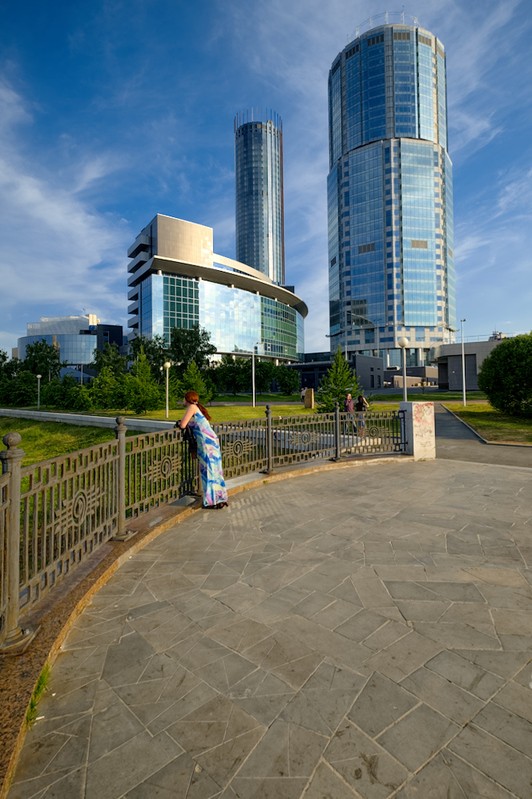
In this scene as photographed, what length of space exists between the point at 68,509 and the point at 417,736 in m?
3.17

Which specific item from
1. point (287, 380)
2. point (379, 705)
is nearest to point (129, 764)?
point (379, 705)

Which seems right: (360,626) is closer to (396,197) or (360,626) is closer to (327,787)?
(327,787)

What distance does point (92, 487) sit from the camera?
13.4 ft

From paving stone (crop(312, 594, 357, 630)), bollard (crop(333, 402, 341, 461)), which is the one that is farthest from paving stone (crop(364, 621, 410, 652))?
bollard (crop(333, 402, 341, 461))

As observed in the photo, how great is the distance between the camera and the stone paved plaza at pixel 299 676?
6.02ft

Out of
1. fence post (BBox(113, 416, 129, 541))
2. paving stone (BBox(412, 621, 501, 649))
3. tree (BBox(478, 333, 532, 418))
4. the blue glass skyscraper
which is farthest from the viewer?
the blue glass skyscraper

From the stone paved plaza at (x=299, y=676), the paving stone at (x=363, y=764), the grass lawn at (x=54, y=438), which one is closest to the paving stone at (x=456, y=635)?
the stone paved plaza at (x=299, y=676)

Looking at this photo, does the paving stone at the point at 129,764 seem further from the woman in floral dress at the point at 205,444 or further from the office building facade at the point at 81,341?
the office building facade at the point at 81,341

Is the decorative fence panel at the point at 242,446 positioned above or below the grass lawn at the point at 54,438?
above

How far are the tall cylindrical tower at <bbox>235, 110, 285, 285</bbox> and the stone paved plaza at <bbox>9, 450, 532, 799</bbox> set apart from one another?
19722 centimetres

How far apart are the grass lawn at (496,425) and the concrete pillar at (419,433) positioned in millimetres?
6213

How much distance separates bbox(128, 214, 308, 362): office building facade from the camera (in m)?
81.2

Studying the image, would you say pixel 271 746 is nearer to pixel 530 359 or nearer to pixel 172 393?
pixel 530 359

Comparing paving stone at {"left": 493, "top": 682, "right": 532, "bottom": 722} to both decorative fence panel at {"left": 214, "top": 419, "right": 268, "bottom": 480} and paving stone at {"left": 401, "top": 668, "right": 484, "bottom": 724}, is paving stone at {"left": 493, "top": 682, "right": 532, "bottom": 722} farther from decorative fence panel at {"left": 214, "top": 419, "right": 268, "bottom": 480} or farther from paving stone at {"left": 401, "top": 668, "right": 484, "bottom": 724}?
decorative fence panel at {"left": 214, "top": 419, "right": 268, "bottom": 480}
